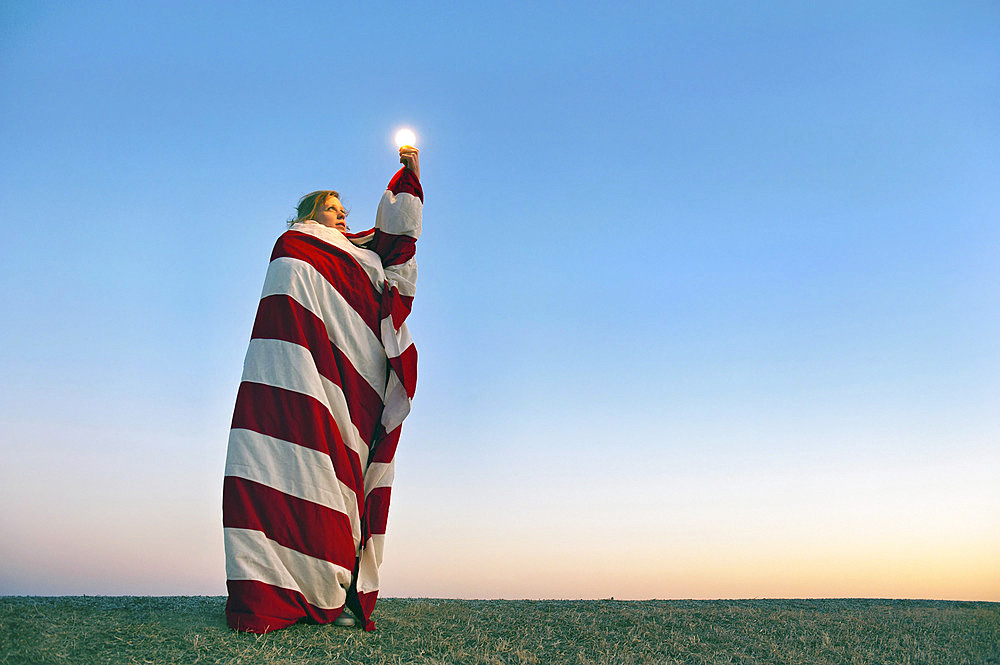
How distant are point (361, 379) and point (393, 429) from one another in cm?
41

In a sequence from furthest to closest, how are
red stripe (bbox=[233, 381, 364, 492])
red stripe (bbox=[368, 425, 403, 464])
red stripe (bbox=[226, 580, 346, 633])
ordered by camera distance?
red stripe (bbox=[368, 425, 403, 464]) → red stripe (bbox=[233, 381, 364, 492]) → red stripe (bbox=[226, 580, 346, 633])

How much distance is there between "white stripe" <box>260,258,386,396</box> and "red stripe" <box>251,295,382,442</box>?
0.04 meters

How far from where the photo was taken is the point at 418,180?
532 centimetres

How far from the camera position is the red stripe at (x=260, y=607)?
400 centimetres

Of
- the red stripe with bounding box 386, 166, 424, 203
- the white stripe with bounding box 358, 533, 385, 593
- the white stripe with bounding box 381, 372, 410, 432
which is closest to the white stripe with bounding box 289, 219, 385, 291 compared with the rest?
the red stripe with bounding box 386, 166, 424, 203

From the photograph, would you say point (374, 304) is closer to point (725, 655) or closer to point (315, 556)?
point (315, 556)

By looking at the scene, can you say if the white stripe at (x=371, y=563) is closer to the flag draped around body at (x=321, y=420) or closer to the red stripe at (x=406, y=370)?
the flag draped around body at (x=321, y=420)

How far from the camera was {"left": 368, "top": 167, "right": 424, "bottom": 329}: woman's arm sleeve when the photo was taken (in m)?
5.22

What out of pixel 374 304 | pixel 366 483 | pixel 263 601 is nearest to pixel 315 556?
pixel 263 601

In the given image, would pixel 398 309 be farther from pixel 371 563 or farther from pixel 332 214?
pixel 371 563

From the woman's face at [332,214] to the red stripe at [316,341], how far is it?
93 cm

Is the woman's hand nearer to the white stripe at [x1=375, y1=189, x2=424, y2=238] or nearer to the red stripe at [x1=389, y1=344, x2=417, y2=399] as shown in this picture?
the white stripe at [x1=375, y1=189, x2=424, y2=238]

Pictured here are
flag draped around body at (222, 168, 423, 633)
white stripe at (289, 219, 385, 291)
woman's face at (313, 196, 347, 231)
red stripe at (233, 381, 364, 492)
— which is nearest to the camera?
flag draped around body at (222, 168, 423, 633)

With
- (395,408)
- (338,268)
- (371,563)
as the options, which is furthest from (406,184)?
(371,563)
